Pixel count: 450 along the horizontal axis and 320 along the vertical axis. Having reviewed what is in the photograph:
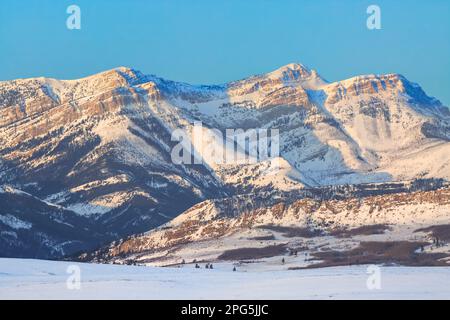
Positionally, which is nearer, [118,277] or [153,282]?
[153,282]

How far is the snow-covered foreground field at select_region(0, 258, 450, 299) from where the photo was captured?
12000 cm

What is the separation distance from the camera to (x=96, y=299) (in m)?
120

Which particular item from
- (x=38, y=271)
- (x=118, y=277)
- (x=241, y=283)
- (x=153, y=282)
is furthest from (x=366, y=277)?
(x=38, y=271)

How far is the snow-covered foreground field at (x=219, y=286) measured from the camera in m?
120

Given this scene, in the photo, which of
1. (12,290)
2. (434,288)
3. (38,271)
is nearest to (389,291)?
(434,288)

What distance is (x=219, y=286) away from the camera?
136 m

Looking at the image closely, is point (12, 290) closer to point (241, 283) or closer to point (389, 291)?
point (241, 283)
